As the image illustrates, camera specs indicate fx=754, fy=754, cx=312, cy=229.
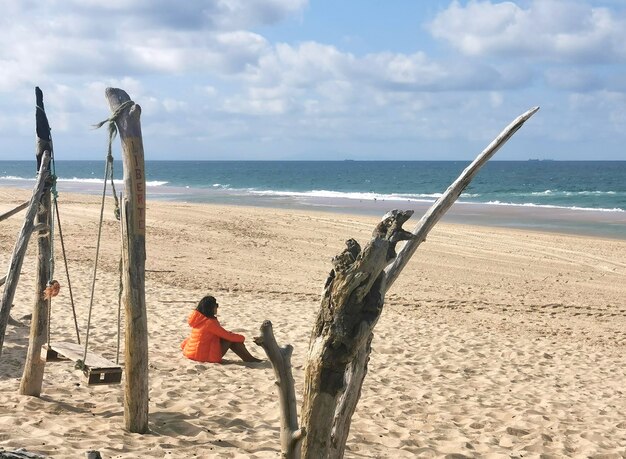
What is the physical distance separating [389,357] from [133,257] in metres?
4.51

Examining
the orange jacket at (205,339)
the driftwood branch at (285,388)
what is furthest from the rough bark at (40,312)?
the driftwood branch at (285,388)

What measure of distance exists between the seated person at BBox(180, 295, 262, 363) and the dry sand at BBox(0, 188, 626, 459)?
183 millimetres

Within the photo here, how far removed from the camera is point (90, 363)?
607 cm

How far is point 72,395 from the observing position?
23.2 feet

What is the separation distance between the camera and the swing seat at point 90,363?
5930 millimetres

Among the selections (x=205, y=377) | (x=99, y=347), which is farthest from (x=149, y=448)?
(x=99, y=347)

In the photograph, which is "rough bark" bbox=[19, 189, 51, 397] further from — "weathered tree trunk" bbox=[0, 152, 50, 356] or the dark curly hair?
the dark curly hair

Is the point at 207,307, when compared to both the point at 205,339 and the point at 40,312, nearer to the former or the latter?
the point at 205,339

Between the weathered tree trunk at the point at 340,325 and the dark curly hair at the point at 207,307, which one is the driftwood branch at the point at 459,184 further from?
the dark curly hair at the point at 207,307

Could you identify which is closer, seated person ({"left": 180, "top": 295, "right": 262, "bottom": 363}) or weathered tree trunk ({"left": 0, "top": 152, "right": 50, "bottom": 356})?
weathered tree trunk ({"left": 0, "top": 152, "right": 50, "bottom": 356})

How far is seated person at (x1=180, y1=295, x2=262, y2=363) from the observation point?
8.67 metres

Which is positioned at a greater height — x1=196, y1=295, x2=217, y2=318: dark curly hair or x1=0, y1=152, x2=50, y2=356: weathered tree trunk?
x1=0, y1=152, x2=50, y2=356: weathered tree trunk

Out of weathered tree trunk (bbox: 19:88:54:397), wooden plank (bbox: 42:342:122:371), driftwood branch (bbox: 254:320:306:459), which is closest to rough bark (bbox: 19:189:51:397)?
weathered tree trunk (bbox: 19:88:54:397)

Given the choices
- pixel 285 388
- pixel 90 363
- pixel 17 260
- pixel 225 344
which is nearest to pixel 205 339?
pixel 225 344
